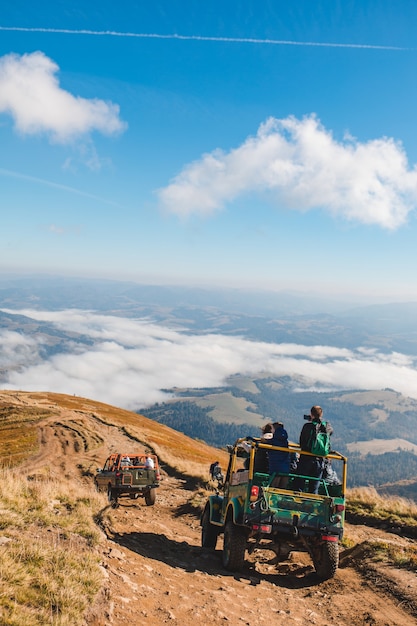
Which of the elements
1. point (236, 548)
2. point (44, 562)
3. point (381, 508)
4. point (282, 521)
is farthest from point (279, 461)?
point (381, 508)

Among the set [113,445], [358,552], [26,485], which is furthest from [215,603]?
[113,445]

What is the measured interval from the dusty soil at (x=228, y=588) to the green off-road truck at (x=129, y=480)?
190 inches

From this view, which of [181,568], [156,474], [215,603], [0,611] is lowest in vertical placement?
[156,474]

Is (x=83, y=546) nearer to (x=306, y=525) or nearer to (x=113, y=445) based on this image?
(x=306, y=525)

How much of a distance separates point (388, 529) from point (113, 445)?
27844 millimetres

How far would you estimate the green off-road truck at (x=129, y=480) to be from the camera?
1744cm

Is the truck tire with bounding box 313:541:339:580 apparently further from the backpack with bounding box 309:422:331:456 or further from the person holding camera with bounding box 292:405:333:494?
the backpack with bounding box 309:422:331:456

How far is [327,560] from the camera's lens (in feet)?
28.3

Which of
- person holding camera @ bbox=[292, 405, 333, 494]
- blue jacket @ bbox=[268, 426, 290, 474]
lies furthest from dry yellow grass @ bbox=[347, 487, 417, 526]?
blue jacket @ bbox=[268, 426, 290, 474]

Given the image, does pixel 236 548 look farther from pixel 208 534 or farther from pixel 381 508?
pixel 381 508

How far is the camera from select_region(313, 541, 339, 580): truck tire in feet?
28.2

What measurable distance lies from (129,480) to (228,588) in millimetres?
10598

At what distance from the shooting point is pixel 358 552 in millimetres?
9969

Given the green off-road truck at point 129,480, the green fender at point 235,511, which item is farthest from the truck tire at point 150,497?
the green fender at point 235,511
